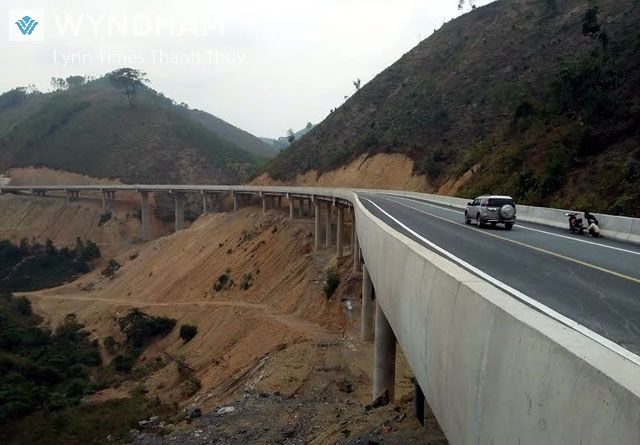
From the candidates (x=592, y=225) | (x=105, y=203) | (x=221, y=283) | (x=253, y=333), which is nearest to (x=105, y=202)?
(x=105, y=203)

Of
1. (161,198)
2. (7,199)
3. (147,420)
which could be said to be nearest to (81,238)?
(161,198)

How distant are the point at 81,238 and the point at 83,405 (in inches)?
2534

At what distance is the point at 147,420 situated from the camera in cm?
2280

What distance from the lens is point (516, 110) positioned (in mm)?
44656

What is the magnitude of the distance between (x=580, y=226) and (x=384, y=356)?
9868mm

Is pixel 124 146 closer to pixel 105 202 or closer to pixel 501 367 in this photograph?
pixel 105 202

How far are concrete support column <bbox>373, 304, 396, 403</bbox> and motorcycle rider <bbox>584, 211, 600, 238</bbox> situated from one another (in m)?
8.89

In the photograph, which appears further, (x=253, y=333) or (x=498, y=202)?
(x=253, y=333)

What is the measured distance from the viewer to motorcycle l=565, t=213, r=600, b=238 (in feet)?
63.7

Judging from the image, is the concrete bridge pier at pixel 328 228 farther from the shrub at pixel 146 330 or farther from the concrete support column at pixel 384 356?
the concrete support column at pixel 384 356

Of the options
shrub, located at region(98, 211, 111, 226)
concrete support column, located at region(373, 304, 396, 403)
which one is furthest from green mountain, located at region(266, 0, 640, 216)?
shrub, located at region(98, 211, 111, 226)

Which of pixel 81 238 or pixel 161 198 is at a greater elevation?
pixel 161 198

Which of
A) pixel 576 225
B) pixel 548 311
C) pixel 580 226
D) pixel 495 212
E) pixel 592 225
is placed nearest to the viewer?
pixel 548 311

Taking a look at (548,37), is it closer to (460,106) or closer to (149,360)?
(460,106)
